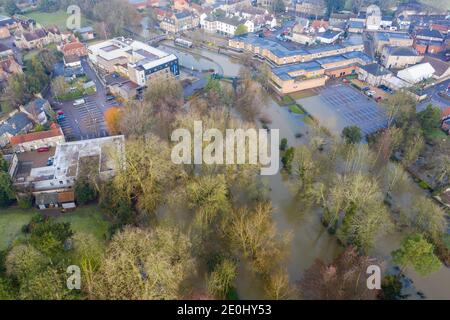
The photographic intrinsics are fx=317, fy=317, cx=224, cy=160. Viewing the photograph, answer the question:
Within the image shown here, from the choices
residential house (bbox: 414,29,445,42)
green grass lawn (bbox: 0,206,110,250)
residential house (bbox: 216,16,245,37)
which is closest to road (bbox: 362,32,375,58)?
residential house (bbox: 414,29,445,42)

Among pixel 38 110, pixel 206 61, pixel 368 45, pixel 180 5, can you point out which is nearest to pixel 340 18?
pixel 368 45

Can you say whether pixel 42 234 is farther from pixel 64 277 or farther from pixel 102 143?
pixel 102 143

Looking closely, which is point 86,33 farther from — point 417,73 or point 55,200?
point 417,73

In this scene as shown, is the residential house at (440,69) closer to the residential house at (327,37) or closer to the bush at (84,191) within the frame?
the residential house at (327,37)

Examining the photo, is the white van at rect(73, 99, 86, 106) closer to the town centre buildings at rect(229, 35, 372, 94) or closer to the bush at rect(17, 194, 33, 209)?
the bush at rect(17, 194, 33, 209)

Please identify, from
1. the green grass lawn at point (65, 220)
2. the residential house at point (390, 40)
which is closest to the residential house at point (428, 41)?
the residential house at point (390, 40)
